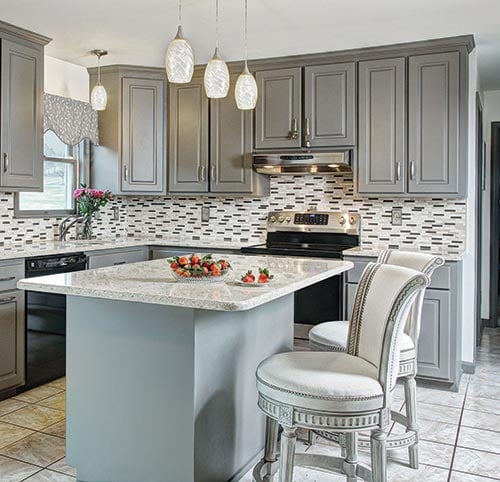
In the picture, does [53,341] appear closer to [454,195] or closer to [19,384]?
[19,384]

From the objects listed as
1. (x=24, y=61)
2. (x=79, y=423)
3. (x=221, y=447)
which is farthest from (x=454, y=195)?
(x=24, y=61)

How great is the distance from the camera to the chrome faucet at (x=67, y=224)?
4488 mm

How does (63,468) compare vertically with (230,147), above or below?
below

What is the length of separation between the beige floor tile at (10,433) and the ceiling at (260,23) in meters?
2.47

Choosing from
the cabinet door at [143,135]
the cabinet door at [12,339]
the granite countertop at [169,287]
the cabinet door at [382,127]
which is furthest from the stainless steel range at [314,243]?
the cabinet door at [12,339]

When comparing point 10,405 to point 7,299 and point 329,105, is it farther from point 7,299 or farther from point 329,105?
point 329,105

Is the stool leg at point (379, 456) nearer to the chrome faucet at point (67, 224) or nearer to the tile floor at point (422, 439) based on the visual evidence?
the tile floor at point (422, 439)

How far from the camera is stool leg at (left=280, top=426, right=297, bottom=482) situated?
1.88 meters

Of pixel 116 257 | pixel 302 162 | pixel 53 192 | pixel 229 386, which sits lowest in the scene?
pixel 229 386

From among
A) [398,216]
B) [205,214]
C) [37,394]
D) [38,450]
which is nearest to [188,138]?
[205,214]

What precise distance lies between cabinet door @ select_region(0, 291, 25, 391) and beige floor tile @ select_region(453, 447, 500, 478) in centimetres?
261

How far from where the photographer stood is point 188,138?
4812 millimetres

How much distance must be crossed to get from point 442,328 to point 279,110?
2.08 metres

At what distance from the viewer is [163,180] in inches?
192
